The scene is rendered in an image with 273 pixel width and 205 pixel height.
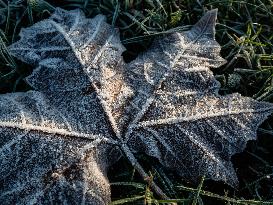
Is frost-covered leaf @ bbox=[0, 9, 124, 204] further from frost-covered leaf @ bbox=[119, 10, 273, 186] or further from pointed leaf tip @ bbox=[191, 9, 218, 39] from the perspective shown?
pointed leaf tip @ bbox=[191, 9, 218, 39]

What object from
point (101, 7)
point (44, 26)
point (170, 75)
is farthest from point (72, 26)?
point (170, 75)

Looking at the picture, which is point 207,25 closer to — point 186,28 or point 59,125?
point 186,28

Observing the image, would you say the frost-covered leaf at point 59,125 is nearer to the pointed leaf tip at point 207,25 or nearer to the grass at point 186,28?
the grass at point 186,28

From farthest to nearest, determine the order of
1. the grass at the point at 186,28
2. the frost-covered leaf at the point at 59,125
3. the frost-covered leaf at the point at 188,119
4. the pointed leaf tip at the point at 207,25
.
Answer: the pointed leaf tip at the point at 207,25, the grass at the point at 186,28, the frost-covered leaf at the point at 188,119, the frost-covered leaf at the point at 59,125

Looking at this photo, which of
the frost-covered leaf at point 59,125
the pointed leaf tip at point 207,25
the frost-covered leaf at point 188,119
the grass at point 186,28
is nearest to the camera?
the frost-covered leaf at point 59,125

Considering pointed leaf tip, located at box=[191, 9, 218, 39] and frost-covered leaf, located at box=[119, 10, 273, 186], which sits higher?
pointed leaf tip, located at box=[191, 9, 218, 39]

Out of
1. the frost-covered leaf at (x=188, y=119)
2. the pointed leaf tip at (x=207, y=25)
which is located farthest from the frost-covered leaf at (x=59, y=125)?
the pointed leaf tip at (x=207, y=25)

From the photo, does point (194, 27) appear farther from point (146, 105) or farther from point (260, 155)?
point (260, 155)

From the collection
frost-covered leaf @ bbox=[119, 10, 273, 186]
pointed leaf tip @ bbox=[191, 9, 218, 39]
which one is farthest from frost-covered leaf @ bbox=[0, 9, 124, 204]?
pointed leaf tip @ bbox=[191, 9, 218, 39]
